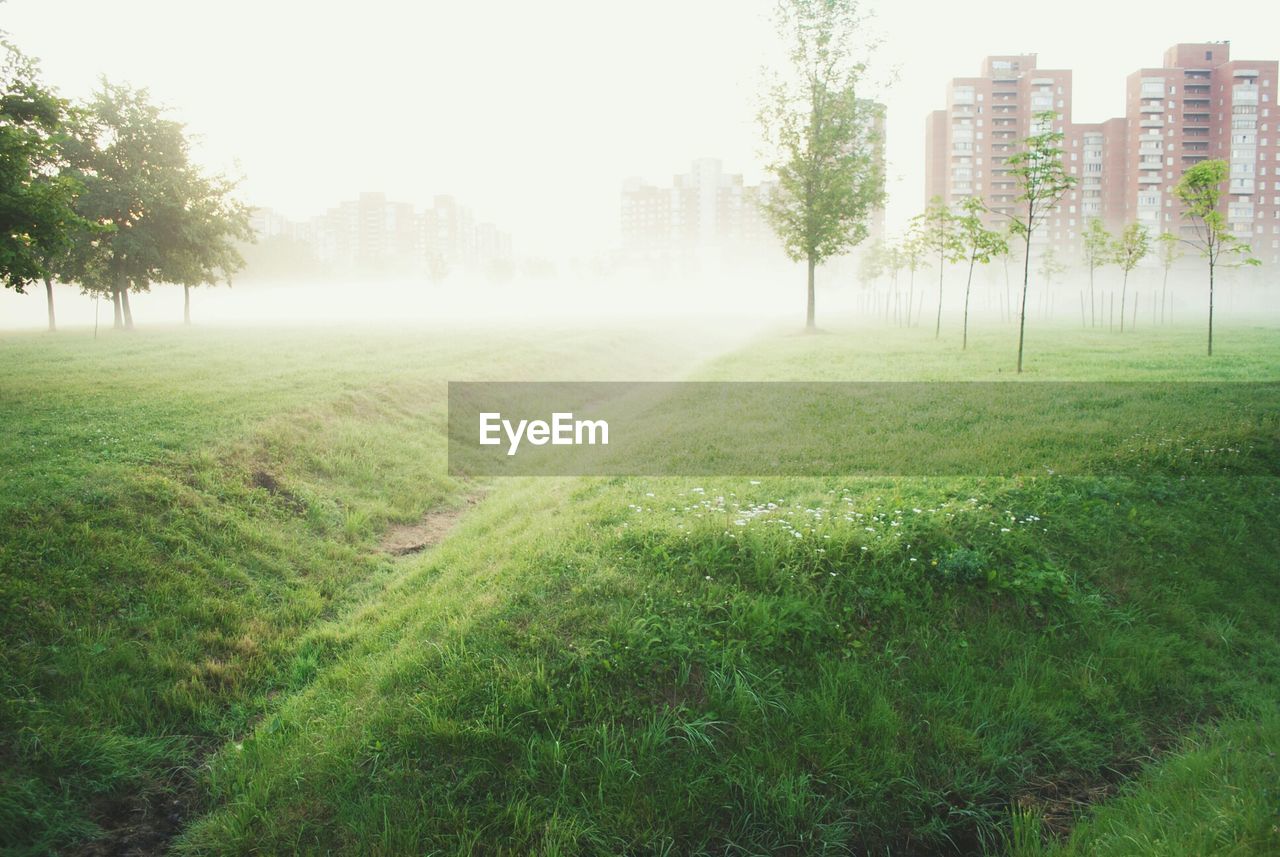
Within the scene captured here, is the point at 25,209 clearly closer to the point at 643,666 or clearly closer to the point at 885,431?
the point at 643,666

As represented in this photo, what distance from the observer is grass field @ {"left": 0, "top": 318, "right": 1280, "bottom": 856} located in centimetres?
502

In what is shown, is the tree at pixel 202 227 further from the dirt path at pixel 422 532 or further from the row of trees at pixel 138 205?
the dirt path at pixel 422 532

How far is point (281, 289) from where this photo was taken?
330ft

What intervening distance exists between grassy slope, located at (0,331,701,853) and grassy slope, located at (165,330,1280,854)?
0.86 m

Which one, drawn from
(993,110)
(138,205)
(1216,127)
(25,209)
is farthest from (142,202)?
(993,110)

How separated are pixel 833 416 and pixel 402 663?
11.6 metres

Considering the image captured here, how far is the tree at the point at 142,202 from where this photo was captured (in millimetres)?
36344

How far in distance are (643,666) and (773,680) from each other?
3.92 feet

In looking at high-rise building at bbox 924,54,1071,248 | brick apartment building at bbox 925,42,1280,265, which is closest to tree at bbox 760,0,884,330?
brick apartment building at bbox 925,42,1280,265

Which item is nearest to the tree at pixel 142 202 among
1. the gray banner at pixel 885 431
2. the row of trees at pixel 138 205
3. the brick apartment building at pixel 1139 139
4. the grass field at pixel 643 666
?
the row of trees at pixel 138 205

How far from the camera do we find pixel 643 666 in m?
5.93

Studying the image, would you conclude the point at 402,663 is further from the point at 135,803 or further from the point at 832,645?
the point at 832,645

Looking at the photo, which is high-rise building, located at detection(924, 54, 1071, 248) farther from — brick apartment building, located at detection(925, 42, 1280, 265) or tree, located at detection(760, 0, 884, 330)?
tree, located at detection(760, 0, 884, 330)

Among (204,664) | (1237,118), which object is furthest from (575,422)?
(1237,118)
